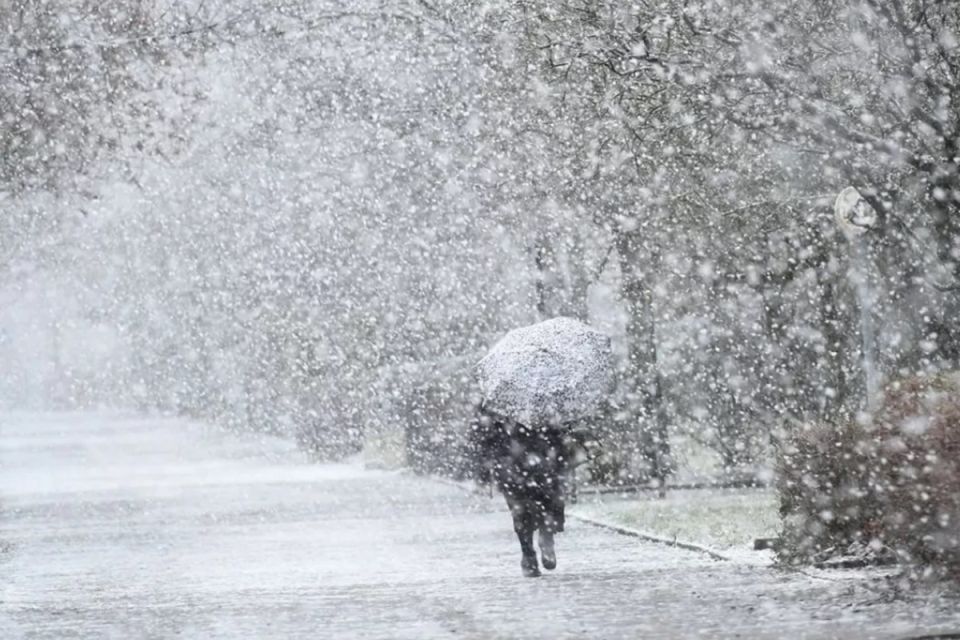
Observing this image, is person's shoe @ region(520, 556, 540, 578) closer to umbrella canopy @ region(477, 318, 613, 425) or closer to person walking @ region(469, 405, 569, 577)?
person walking @ region(469, 405, 569, 577)

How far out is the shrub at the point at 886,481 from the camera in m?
11.4

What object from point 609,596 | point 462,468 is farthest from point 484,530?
point 462,468

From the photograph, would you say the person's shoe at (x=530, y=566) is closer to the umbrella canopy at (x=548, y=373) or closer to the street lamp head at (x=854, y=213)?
the umbrella canopy at (x=548, y=373)

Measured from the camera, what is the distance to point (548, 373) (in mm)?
16516

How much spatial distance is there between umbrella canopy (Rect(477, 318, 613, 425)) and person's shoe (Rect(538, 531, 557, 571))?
883 mm

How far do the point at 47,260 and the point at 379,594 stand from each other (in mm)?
→ 49538

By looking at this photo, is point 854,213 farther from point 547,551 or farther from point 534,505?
point 547,551

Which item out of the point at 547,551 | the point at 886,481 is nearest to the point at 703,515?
the point at 547,551

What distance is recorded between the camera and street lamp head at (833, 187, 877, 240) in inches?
664

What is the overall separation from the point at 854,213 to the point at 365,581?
16.6ft

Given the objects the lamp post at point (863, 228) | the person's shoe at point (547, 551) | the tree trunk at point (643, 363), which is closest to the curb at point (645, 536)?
the person's shoe at point (547, 551)

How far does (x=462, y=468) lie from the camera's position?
30016 mm

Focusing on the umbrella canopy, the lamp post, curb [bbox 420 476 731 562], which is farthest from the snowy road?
the lamp post

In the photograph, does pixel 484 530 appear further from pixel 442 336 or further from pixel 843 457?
pixel 442 336
